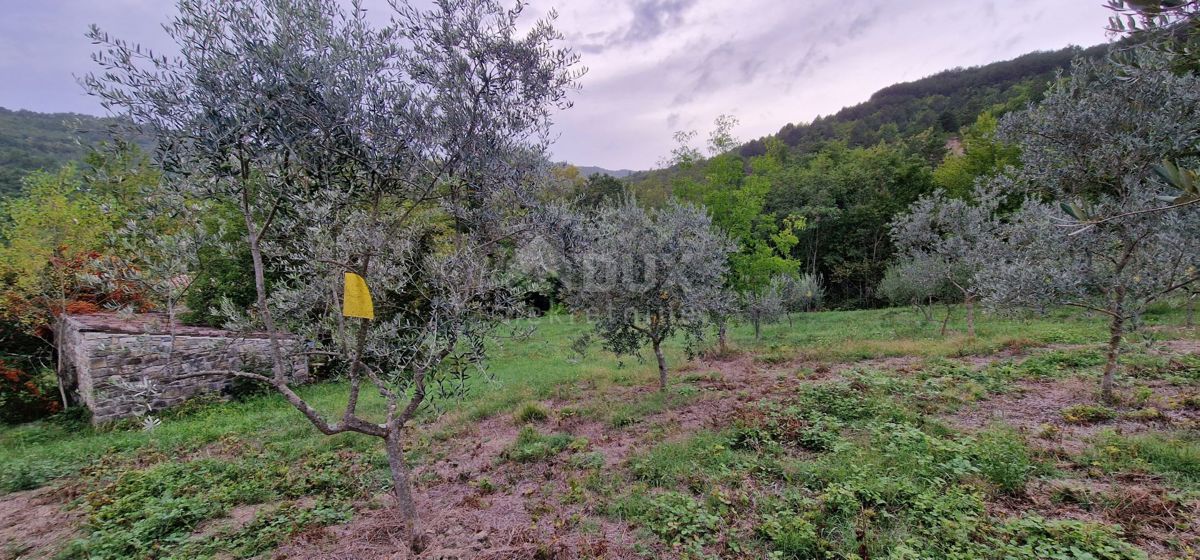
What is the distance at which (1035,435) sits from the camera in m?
6.00

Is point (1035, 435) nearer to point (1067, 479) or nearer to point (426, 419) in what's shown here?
Answer: point (1067, 479)

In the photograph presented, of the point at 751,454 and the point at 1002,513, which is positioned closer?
the point at 1002,513

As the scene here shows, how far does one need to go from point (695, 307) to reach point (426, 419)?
5.77 metres

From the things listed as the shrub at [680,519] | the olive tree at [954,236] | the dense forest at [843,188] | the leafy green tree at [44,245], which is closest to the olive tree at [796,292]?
the dense forest at [843,188]

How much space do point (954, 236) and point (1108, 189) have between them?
22.6 feet

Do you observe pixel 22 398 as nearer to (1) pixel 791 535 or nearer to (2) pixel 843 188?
(1) pixel 791 535

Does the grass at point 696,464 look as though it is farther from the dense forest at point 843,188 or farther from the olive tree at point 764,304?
the dense forest at point 843,188

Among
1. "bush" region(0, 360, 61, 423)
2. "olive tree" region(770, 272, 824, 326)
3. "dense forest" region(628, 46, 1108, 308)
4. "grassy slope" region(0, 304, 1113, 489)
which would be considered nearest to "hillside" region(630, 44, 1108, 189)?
"dense forest" region(628, 46, 1108, 308)

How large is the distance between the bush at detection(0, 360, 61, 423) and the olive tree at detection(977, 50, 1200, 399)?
20.9 metres

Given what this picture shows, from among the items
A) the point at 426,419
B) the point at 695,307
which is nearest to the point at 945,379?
the point at 695,307

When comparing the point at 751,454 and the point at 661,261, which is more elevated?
the point at 661,261

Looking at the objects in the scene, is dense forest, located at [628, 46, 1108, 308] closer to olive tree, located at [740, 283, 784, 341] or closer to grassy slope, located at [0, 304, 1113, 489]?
olive tree, located at [740, 283, 784, 341]

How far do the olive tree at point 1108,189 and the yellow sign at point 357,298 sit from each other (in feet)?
27.5

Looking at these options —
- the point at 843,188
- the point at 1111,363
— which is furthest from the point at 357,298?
the point at 843,188
